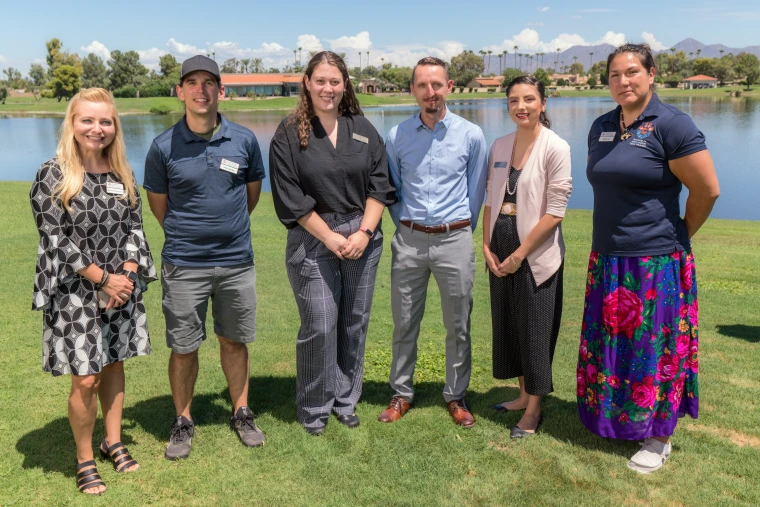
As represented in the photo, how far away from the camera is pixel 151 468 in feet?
12.3

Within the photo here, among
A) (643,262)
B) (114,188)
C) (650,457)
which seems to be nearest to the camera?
(114,188)

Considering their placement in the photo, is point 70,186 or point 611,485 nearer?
point 70,186

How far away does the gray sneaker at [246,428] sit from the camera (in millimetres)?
4042

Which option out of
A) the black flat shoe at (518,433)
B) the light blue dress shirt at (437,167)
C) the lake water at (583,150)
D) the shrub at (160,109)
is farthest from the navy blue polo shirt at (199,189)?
the shrub at (160,109)

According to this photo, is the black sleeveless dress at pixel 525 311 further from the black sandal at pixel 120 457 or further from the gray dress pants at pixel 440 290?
the black sandal at pixel 120 457

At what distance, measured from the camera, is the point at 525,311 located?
408 centimetres

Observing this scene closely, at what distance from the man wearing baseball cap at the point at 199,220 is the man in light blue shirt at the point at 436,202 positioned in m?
0.97

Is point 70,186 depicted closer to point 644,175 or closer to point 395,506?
point 395,506

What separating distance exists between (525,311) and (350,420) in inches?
54.7

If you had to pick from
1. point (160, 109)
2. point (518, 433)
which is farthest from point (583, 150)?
point (160, 109)

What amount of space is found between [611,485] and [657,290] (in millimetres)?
1122

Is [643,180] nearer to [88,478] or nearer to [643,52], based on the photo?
[643,52]

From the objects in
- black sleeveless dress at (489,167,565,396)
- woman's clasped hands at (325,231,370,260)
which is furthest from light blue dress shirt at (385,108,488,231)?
woman's clasped hands at (325,231,370,260)

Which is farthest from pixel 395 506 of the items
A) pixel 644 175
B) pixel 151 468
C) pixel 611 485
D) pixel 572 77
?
pixel 572 77
